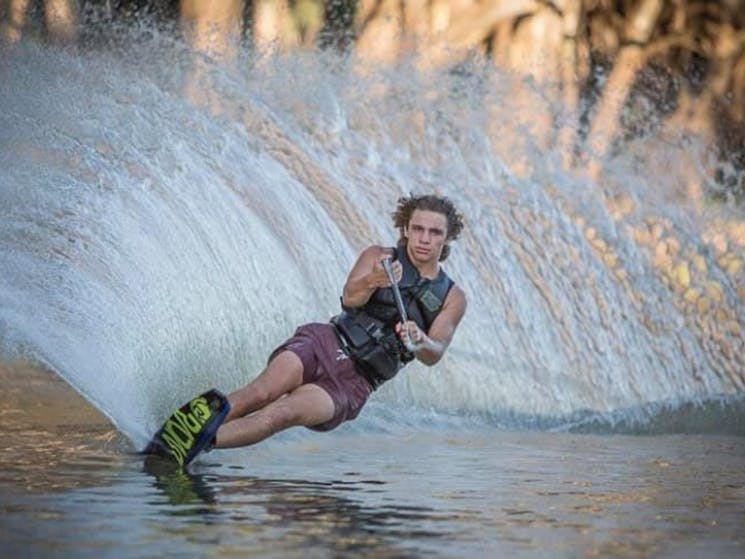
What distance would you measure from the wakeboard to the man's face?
50.0 inches

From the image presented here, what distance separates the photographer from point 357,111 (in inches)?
661

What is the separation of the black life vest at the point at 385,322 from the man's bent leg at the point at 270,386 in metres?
0.27

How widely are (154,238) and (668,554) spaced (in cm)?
492

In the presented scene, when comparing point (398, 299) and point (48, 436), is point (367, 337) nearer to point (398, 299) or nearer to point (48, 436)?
point (398, 299)

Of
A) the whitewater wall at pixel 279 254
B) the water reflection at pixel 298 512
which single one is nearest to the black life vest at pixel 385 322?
the water reflection at pixel 298 512

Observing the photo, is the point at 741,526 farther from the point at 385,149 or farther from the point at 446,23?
the point at 446,23

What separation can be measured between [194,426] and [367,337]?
108 cm

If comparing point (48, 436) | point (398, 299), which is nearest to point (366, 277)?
point (398, 299)

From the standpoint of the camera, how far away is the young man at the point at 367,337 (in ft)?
26.6

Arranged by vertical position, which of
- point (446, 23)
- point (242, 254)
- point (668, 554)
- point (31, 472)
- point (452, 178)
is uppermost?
point (446, 23)

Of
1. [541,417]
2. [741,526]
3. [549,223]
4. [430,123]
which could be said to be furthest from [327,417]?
[430,123]

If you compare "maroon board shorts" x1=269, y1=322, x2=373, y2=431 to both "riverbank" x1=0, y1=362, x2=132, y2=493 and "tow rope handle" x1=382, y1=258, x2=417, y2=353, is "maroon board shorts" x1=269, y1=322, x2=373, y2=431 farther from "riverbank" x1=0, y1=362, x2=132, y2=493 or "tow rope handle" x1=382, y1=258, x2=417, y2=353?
"riverbank" x1=0, y1=362, x2=132, y2=493

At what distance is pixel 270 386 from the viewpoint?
8.13 meters

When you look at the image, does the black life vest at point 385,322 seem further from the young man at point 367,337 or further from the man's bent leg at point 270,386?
the man's bent leg at point 270,386
